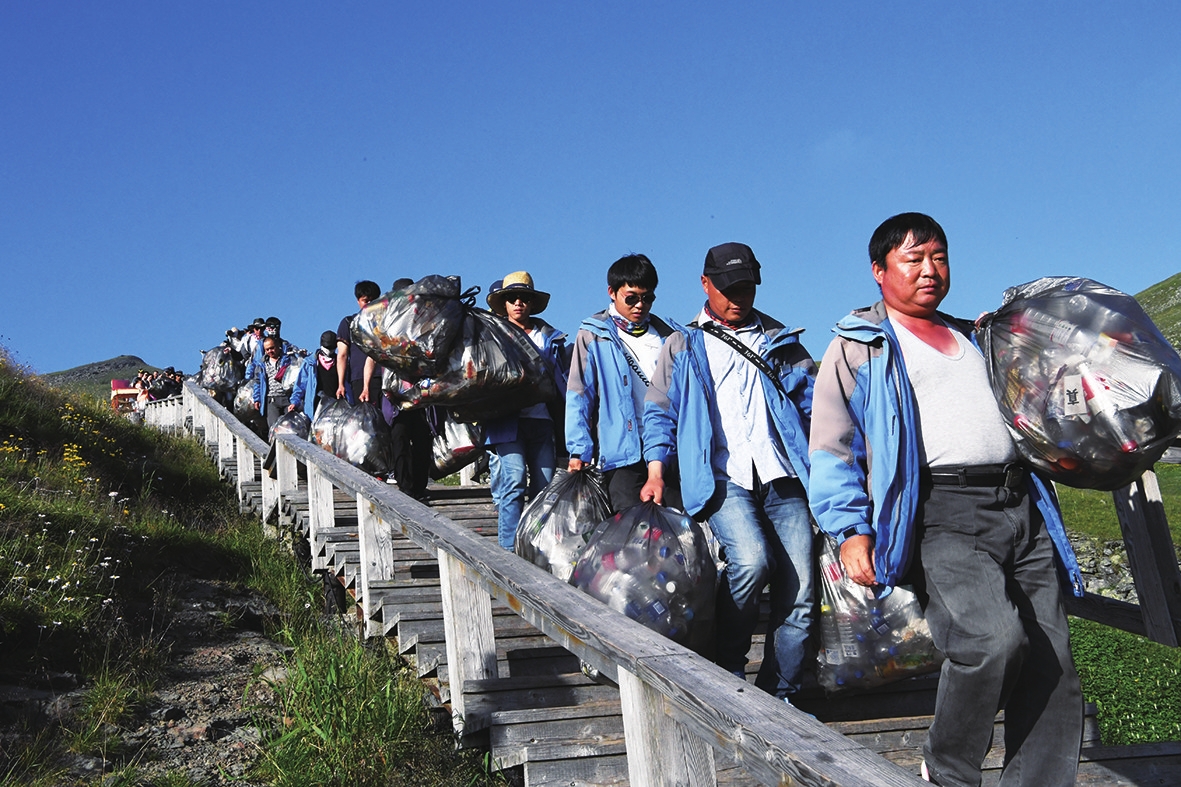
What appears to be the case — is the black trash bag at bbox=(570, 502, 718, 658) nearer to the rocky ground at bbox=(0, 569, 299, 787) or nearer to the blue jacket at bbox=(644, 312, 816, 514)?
the blue jacket at bbox=(644, 312, 816, 514)

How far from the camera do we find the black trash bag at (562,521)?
14.5 feet

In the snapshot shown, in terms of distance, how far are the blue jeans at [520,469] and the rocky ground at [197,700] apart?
46.3 inches

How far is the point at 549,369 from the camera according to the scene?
19.4ft

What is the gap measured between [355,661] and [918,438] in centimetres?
245

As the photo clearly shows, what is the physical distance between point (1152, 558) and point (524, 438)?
3229mm

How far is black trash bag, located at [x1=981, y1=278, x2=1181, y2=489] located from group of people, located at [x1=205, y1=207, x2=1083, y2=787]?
107 mm

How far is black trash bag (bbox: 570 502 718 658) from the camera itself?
3607 mm

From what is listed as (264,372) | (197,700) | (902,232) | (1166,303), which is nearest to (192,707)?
(197,700)

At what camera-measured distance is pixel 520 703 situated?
3.91 metres

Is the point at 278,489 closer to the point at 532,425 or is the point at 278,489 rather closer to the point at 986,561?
the point at 532,425

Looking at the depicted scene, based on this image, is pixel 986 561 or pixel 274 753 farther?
pixel 274 753

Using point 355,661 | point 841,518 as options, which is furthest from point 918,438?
point 355,661

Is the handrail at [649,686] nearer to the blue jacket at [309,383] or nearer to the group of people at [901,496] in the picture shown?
the group of people at [901,496]

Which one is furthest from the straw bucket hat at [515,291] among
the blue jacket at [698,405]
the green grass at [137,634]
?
the blue jacket at [698,405]
